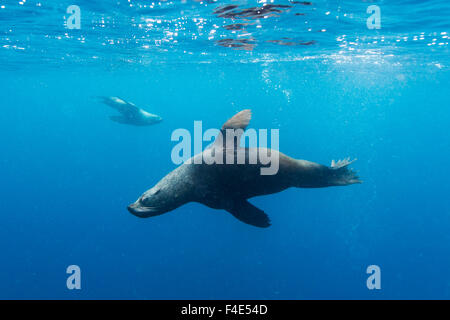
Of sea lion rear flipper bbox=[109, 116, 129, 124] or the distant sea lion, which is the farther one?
the distant sea lion

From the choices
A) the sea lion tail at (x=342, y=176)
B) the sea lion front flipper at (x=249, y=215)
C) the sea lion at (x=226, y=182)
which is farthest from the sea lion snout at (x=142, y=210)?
the sea lion tail at (x=342, y=176)

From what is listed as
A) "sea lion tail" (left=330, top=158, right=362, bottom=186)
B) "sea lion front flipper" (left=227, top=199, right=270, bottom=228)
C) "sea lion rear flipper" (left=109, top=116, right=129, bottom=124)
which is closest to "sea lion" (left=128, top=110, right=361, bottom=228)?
"sea lion front flipper" (left=227, top=199, right=270, bottom=228)

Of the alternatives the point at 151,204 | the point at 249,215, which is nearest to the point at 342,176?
the point at 249,215

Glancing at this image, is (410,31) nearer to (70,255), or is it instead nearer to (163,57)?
(163,57)

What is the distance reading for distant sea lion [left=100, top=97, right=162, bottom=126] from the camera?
16.4 m

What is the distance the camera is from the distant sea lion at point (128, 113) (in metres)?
16.4

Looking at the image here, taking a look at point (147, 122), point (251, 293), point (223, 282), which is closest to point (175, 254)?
point (223, 282)

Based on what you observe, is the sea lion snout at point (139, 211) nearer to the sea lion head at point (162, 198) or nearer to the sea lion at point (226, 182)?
the sea lion head at point (162, 198)

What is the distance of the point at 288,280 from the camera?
56.1ft

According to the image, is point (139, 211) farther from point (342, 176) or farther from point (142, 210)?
point (342, 176)

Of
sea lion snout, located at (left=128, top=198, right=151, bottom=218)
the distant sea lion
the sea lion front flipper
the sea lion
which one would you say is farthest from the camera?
the distant sea lion

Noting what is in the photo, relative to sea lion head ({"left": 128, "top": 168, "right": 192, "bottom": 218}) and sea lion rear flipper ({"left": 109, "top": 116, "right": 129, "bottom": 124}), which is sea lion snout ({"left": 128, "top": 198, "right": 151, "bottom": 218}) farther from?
sea lion rear flipper ({"left": 109, "top": 116, "right": 129, "bottom": 124})

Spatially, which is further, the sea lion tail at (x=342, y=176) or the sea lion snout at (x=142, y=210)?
the sea lion tail at (x=342, y=176)
